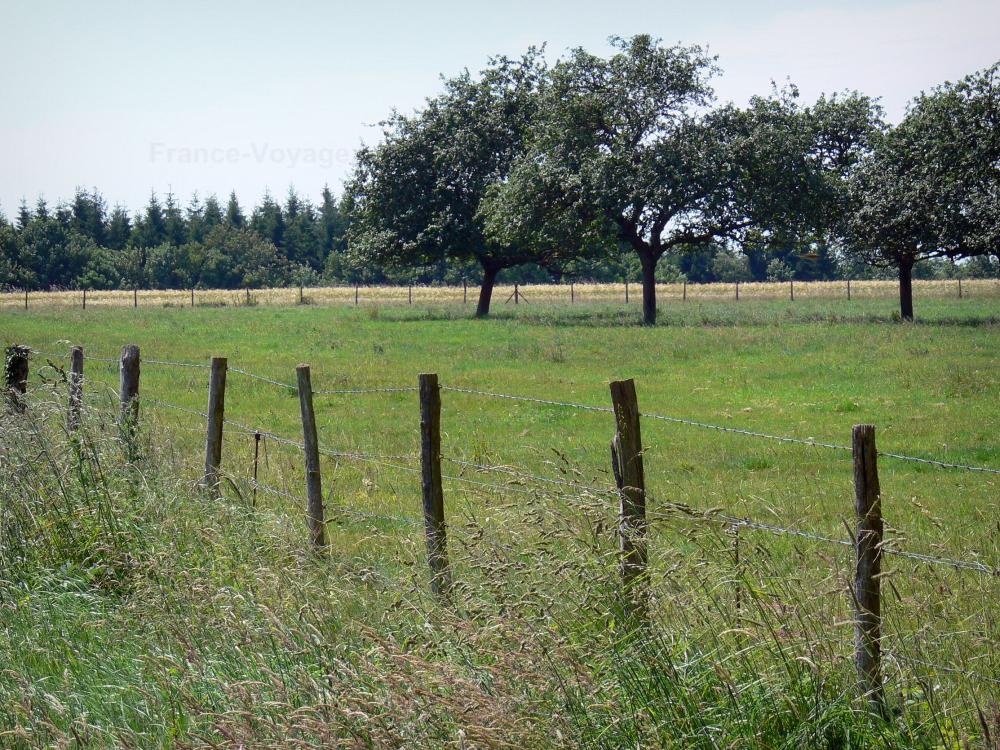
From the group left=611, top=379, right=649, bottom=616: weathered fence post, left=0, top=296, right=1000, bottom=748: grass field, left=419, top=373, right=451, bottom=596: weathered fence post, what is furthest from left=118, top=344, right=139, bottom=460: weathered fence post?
left=611, top=379, right=649, bottom=616: weathered fence post

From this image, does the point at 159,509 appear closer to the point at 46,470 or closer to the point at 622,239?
the point at 46,470

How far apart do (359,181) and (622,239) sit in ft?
46.8

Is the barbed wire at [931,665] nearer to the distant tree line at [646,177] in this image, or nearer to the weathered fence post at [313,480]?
the weathered fence post at [313,480]

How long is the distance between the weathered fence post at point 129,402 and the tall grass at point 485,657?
71.7 inches

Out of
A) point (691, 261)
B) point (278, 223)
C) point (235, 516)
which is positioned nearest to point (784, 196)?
point (235, 516)

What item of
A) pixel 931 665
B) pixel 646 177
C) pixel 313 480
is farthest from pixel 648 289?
pixel 931 665

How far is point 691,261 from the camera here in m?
134

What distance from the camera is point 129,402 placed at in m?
8.85

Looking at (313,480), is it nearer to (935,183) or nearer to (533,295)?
(935,183)

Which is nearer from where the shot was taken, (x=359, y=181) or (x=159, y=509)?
(x=159, y=509)

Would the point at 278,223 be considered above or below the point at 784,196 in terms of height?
above

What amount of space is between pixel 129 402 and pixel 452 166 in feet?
135

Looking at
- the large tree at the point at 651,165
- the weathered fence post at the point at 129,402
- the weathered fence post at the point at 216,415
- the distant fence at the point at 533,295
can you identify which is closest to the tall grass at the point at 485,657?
the weathered fence post at the point at 129,402

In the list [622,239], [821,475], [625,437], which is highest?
[622,239]
